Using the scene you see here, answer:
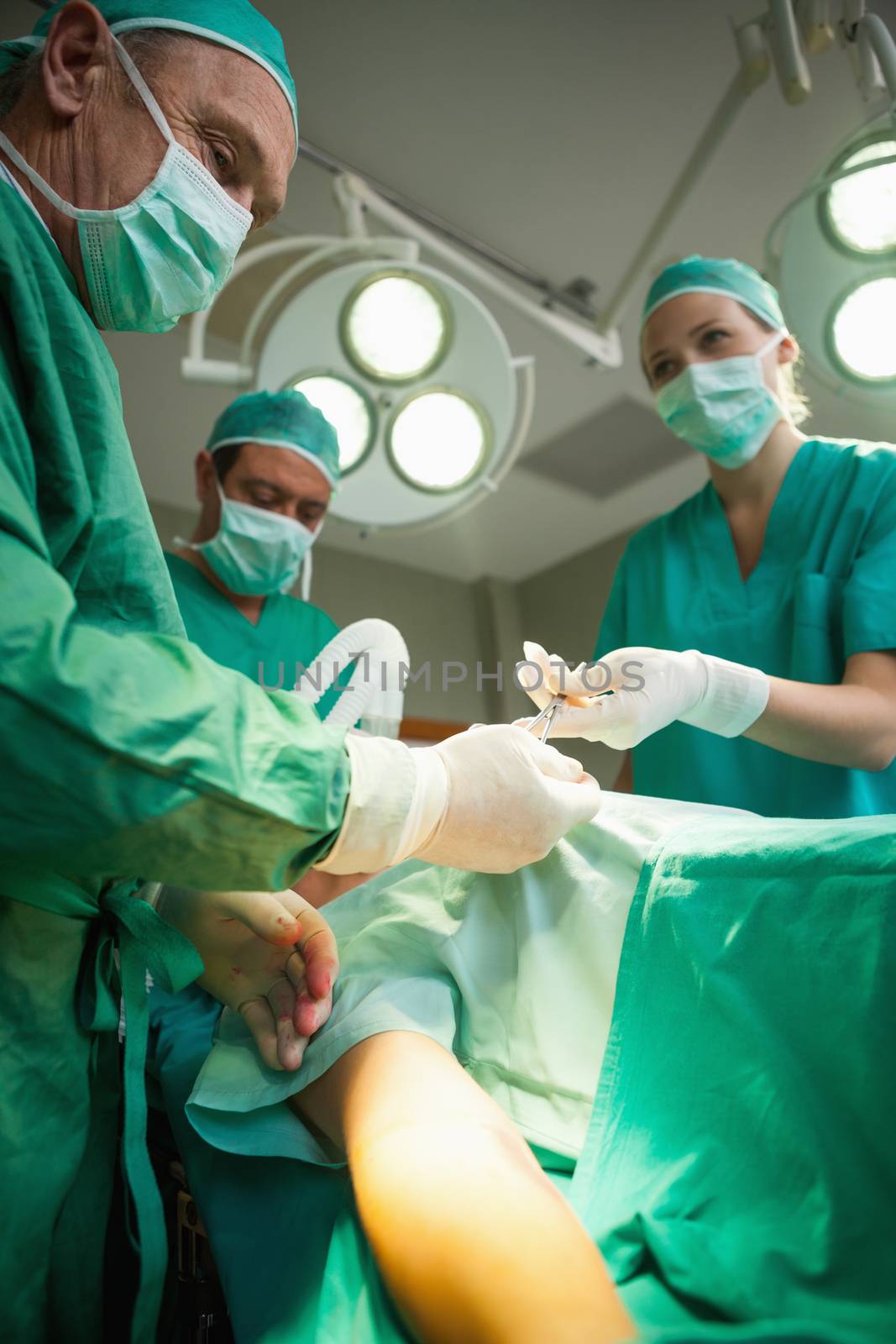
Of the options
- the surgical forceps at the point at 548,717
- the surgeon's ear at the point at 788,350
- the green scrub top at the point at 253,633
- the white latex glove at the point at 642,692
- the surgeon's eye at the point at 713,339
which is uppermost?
the surgeon's ear at the point at 788,350

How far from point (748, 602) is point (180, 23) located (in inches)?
51.9

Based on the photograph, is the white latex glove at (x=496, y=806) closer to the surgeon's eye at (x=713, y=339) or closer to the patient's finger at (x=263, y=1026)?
the patient's finger at (x=263, y=1026)

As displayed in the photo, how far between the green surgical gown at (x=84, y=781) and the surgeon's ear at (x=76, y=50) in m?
0.21

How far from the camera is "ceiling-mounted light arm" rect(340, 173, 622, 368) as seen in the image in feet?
6.55

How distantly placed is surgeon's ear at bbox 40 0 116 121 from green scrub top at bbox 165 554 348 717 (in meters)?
1.12

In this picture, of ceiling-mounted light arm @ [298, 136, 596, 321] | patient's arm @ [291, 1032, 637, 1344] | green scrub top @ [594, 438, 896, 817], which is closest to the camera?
patient's arm @ [291, 1032, 637, 1344]

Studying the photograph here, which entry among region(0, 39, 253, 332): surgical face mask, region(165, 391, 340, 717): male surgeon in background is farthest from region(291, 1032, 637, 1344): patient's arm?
region(165, 391, 340, 717): male surgeon in background

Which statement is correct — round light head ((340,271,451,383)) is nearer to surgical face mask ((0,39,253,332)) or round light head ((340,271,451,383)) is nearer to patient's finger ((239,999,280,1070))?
surgical face mask ((0,39,253,332))

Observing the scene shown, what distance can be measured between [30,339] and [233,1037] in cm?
80

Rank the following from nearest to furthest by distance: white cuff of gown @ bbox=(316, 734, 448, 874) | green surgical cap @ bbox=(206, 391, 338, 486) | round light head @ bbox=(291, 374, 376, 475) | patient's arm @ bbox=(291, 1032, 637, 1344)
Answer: patient's arm @ bbox=(291, 1032, 637, 1344), white cuff of gown @ bbox=(316, 734, 448, 874), round light head @ bbox=(291, 374, 376, 475), green surgical cap @ bbox=(206, 391, 338, 486)

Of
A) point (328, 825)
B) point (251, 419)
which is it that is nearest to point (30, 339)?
point (328, 825)

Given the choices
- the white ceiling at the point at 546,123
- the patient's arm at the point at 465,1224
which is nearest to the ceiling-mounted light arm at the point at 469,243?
the white ceiling at the point at 546,123

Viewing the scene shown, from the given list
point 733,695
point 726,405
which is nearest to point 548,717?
point 733,695

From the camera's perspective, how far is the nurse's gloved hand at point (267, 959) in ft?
3.02
